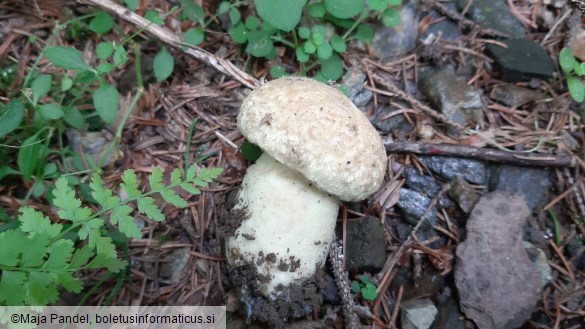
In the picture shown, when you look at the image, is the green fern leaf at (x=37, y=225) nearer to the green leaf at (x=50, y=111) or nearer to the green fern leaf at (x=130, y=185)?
the green fern leaf at (x=130, y=185)

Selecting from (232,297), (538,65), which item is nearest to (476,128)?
(538,65)

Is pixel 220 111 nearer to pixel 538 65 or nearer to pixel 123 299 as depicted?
pixel 123 299


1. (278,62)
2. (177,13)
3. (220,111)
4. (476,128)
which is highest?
(177,13)

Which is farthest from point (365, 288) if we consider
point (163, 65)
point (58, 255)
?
point (163, 65)

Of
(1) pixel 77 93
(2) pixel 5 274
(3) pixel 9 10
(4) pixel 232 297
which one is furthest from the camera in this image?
(3) pixel 9 10

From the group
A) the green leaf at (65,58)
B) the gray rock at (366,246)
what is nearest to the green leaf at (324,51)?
the gray rock at (366,246)
